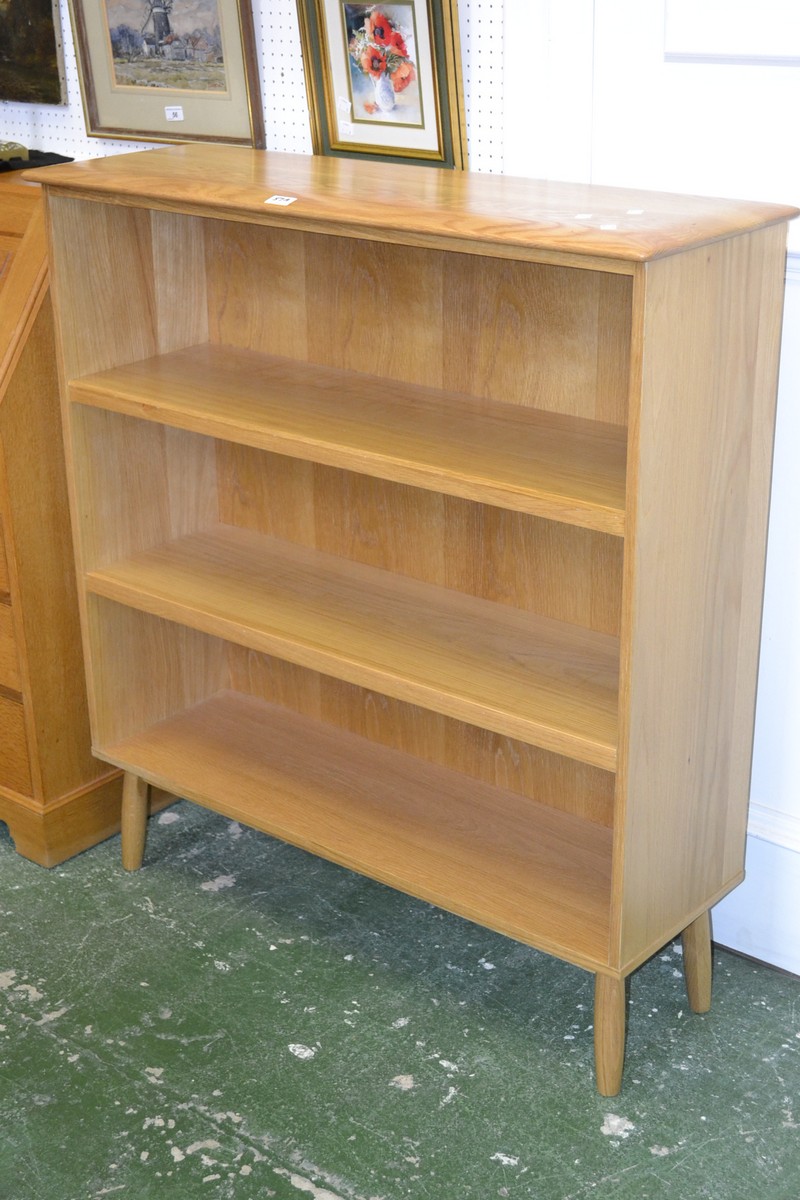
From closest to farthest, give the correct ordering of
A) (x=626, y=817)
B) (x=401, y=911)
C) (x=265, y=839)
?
1. (x=626, y=817)
2. (x=401, y=911)
3. (x=265, y=839)

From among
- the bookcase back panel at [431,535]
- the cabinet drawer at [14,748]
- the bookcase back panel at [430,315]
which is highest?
the bookcase back panel at [430,315]

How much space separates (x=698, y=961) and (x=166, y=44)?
6.97 feet

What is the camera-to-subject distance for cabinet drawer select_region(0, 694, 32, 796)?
294 cm

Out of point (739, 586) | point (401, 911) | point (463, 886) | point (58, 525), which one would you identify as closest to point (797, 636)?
point (739, 586)

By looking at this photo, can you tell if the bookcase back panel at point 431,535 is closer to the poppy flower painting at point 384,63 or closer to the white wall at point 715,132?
the white wall at point 715,132

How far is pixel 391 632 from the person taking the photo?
2.54 meters

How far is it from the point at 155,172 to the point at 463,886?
136 centimetres

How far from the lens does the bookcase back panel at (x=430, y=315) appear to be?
2.37 m

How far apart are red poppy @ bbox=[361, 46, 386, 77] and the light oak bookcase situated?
0.18 metres

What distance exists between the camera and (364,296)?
8.66ft

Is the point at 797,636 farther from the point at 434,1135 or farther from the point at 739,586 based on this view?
the point at 434,1135

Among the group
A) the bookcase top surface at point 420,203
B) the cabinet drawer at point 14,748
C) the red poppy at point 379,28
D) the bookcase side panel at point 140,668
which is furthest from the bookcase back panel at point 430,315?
the cabinet drawer at point 14,748

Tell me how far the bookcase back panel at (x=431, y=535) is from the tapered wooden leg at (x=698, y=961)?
54 cm

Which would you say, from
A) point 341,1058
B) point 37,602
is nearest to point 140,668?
point 37,602
